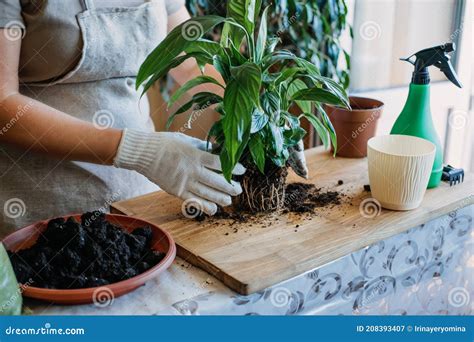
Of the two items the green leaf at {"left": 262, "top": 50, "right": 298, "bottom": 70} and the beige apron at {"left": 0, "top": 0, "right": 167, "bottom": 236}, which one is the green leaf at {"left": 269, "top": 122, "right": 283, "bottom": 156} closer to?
the green leaf at {"left": 262, "top": 50, "right": 298, "bottom": 70}

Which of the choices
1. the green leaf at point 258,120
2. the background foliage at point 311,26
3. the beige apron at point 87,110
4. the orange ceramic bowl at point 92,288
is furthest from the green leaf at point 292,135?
the background foliage at point 311,26

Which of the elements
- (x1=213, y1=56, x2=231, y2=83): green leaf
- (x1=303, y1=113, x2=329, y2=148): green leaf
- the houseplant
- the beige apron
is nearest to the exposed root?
the houseplant

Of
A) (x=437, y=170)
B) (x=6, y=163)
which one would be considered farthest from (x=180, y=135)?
(x=437, y=170)

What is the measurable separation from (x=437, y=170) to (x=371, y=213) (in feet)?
0.81

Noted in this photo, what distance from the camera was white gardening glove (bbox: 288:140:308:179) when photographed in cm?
133

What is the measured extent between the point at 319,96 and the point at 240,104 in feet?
0.75

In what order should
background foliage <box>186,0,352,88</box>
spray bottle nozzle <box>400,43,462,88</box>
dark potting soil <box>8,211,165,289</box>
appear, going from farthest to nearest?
1. background foliage <box>186,0,352,88</box>
2. spray bottle nozzle <box>400,43,462,88</box>
3. dark potting soil <box>8,211,165,289</box>

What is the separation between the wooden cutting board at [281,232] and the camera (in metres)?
1.08

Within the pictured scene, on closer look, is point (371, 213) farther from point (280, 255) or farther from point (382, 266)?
point (280, 255)

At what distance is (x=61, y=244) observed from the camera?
1.03 m

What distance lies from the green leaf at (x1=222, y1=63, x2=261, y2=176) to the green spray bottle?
53 cm

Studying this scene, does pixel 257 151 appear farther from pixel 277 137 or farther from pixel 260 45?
pixel 260 45

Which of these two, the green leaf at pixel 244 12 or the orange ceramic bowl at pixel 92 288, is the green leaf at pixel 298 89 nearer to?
the green leaf at pixel 244 12

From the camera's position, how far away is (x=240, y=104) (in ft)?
3.42
